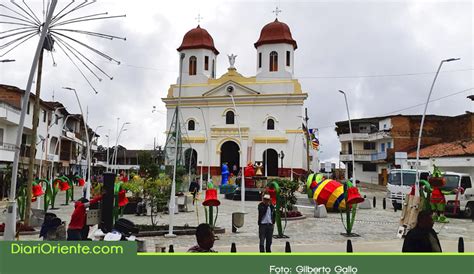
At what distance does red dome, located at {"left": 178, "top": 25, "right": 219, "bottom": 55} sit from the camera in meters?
54.1

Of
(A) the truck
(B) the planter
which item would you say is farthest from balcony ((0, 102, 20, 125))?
(A) the truck

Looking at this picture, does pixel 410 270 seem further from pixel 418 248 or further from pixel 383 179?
pixel 383 179

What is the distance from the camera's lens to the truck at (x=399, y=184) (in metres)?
24.0

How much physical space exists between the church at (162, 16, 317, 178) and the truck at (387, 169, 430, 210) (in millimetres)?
23273

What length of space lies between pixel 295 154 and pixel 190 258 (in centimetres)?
4483

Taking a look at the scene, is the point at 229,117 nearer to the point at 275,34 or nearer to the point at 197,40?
the point at 197,40

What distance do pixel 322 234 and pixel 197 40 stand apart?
142ft

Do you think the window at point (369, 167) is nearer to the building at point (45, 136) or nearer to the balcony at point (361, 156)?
the balcony at point (361, 156)

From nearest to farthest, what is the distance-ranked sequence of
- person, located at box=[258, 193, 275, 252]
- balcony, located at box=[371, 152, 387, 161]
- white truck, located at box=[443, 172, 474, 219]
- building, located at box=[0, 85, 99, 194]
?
1. person, located at box=[258, 193, 275, 252]
2. white truck, located at box=[443, 172, 474, 219]
3. building, located at box=[0, 85, 99, 194]
4. balcony, located at box=[371, 152, 387, 161]

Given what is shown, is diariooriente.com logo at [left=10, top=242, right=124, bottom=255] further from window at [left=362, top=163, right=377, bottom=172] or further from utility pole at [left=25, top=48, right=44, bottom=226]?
window at [left=362, top=163, right=377, bottom=172]

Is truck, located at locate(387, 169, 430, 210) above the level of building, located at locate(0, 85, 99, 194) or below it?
below

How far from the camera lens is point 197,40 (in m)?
54.5

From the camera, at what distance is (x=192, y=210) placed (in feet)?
75.1

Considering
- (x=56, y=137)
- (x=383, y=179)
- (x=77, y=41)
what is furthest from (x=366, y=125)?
(x=77, y=41)
